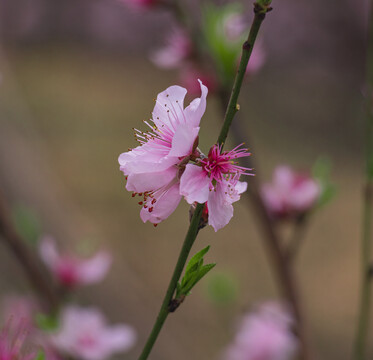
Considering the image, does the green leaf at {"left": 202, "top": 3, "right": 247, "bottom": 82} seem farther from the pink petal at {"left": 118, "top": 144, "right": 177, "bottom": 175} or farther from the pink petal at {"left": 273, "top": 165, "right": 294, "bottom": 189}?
the pink petal at {"left": 118, "top": 144, "right": 177, "bottom": 175}

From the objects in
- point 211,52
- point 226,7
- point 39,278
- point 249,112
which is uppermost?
point 249,112

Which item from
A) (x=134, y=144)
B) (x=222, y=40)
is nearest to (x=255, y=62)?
(x=222, y=40)

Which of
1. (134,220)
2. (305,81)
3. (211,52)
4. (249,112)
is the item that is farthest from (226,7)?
→ (305,81)

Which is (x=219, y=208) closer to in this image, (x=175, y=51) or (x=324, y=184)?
(x=324, y=184)

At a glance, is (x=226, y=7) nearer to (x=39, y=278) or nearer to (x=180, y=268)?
(x=39, y=278)

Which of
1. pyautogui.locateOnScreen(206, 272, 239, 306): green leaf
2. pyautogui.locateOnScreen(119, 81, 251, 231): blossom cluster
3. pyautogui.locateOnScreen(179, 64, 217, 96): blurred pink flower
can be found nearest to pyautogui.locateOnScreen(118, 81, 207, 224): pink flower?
pyautogui.locateOnScreen(119, 81, 251, 231): blossom cluster

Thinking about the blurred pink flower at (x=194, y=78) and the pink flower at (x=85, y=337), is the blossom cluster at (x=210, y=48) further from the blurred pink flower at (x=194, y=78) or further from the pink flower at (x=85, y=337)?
the pink flower at (x=85, y=337)
